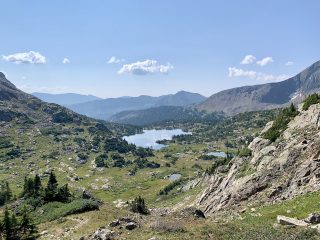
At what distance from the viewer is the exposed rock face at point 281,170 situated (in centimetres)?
5466

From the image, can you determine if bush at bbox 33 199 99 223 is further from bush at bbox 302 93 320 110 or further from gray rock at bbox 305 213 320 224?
bush at bbox 302 93 320 110

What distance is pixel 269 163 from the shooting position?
6825 cm

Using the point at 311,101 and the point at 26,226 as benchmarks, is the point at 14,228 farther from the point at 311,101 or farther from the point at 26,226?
the point at 311,101

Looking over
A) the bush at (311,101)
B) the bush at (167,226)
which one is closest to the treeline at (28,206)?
the bush at (167,226)

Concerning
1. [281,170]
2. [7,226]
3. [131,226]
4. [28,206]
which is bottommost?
[28,206]

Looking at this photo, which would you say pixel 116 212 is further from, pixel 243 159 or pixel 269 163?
pixel 243 159

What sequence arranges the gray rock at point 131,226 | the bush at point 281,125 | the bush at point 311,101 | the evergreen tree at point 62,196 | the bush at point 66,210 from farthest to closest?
the bush at point 311,101 → the bush at point 281,125 → the evergreen tree at point 62,196 → the bush at point 66,210 → the gray rock at point 131,226

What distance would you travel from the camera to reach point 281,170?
63344mm

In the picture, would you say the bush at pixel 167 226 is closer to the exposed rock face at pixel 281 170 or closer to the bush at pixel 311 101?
the exposed rock face at pixel 281 170

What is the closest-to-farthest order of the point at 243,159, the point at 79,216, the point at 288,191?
the point at 288,191 < the point at 79,216 < the point at 243,159

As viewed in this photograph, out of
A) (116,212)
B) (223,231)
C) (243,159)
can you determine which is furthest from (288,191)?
(243,159)

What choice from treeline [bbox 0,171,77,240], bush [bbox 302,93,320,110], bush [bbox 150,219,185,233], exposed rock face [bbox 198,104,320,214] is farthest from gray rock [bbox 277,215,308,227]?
bush [bbox 302,93,320,110]

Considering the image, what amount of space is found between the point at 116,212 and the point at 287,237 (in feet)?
106

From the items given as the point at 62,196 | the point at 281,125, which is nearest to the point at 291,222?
the point at 62,196
